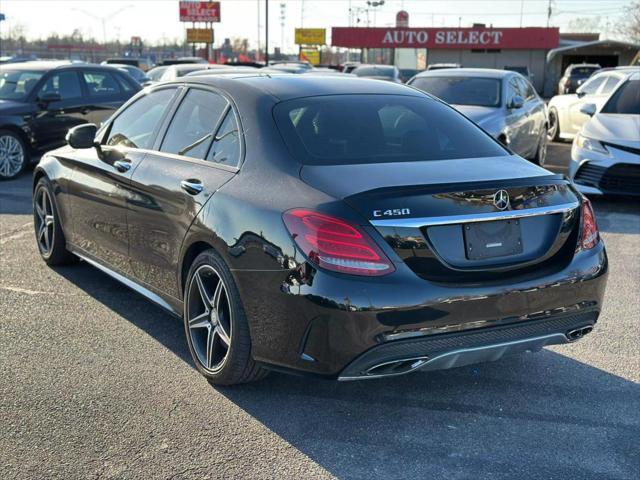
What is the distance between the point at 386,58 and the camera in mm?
90938

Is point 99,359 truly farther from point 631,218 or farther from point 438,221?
point 631,218

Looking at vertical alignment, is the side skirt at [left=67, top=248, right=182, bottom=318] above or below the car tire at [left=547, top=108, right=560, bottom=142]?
above

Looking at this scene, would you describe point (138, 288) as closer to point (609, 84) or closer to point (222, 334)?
point (222, 334)

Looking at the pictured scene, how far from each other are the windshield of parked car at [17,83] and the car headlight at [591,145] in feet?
26.5

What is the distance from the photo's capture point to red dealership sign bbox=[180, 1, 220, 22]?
6681 cm

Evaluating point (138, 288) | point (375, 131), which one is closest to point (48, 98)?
point (138, 288)

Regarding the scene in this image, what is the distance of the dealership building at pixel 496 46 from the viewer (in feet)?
167

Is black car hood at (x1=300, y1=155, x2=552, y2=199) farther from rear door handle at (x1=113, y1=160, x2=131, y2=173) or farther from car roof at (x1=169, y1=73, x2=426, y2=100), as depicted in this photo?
rear door handle at (x1=113, y1=160, x2=131, y2=173)

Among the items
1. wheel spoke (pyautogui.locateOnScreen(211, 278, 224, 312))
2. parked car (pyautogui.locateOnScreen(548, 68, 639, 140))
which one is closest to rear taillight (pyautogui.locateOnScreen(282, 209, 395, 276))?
wheel spoke (pyautogui.locateOnScreen(211, 278, 224, 312))

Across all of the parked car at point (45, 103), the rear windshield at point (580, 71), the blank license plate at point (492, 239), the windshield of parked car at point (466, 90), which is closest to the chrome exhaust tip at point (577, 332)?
the blank license plate at point (492, 239)

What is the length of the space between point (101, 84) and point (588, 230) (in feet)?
34.9

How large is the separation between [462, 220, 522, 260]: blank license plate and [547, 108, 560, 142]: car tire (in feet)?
44.6

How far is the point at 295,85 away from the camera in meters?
4.43

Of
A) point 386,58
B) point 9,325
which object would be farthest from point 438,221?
point 386,58
